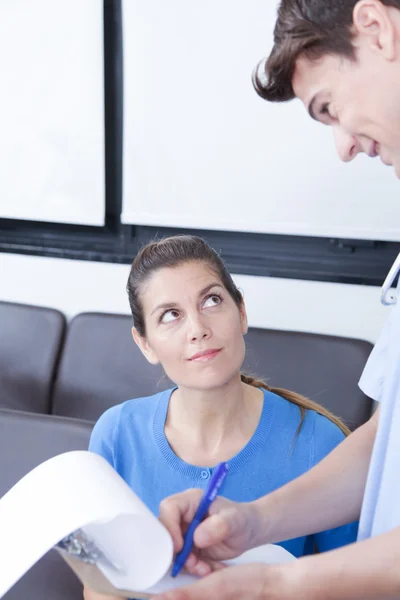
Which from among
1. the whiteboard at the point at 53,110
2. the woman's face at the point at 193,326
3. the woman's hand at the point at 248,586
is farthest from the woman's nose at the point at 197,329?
the whiteboard at the point at 53,110

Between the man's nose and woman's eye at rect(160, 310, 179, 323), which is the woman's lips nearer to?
woman's eye at rect(160, 310, 179, 323)

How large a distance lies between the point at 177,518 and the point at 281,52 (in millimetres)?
538

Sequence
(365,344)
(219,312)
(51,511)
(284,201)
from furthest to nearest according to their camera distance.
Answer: (284,201) < (365,344) < (219,312) < (51,511)

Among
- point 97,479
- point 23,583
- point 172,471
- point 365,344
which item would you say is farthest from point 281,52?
point 365,344

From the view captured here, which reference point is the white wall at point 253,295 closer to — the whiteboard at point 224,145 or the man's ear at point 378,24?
the whiteboard at point 224,145

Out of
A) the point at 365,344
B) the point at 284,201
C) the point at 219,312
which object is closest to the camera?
the point at 219,312

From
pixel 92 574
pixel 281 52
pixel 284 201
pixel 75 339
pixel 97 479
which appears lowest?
pixel 75 339

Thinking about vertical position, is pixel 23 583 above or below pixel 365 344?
below

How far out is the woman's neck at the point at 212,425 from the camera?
1358 mm

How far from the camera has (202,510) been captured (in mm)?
825

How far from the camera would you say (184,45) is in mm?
2232

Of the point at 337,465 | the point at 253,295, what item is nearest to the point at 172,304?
the point at 337,465

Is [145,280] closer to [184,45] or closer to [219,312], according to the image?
[219,312]

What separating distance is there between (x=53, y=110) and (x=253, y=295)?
3.21ft
